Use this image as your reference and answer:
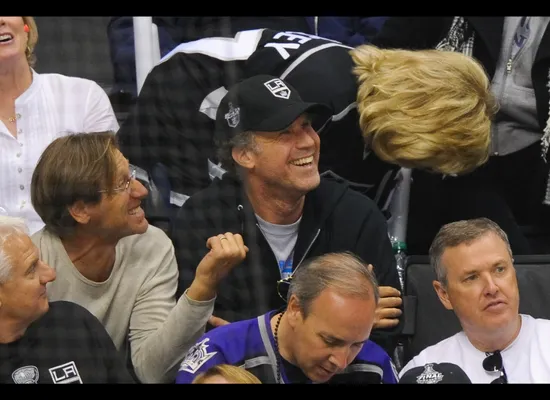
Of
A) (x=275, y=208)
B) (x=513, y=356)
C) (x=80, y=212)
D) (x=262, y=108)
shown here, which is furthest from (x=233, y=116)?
(x=513, y=356)

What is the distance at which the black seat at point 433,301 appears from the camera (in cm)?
195

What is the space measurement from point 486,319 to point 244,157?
550 mm

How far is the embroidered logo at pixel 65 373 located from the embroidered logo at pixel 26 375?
0.03m

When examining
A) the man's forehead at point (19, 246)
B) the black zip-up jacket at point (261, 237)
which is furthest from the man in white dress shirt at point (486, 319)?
the man's forehead at point (19, 246)

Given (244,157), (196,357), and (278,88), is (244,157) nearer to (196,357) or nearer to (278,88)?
(278,88)

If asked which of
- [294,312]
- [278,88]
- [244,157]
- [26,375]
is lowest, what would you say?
[26,375]

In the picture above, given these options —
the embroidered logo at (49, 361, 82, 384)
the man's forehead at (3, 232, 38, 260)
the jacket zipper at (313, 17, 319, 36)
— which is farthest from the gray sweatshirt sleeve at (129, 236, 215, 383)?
the jacket zipper at (313, 17, 319, 36)

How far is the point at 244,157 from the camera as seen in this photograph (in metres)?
2.01

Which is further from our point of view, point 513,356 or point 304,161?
point 304,161

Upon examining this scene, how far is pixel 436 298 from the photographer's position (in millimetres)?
1999

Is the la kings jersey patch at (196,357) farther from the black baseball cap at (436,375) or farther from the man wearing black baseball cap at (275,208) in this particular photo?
the black baseball cap at (436,375)

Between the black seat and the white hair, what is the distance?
28.7 inches

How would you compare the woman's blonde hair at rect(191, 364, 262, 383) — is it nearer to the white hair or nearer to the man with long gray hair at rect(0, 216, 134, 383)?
the man with long gray hair at rect(0, 216, 134, 383)

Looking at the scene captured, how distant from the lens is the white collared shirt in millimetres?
2051
